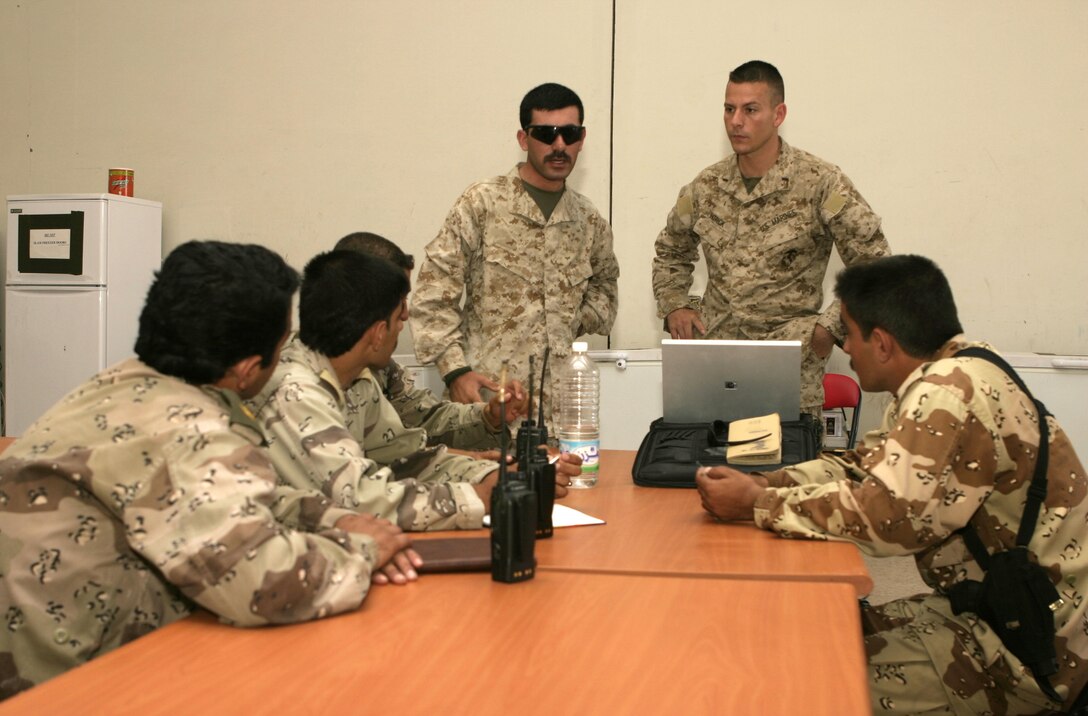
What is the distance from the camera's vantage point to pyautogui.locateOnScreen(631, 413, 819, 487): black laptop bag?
245 centimetres

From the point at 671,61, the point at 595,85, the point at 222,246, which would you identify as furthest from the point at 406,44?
the point at 222,246

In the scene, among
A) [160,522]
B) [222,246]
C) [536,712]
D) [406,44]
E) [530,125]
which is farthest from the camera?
[406,44]

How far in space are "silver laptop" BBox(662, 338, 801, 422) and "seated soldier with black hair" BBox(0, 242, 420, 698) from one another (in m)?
1.11

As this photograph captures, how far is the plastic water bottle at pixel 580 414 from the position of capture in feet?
7.98

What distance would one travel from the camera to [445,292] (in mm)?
3615

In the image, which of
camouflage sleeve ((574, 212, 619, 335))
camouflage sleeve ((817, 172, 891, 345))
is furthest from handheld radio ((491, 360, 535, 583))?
camouflage sleeve ((574, 212, 619, 335))

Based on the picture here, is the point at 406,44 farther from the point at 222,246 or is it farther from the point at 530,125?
the point at 222,246

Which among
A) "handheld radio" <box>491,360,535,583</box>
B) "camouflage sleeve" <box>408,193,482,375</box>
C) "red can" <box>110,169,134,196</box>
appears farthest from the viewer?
"red can" <box>110,169,134,196</box>

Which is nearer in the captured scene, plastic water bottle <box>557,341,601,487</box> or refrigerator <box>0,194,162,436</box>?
plastic water bottle <box>557,341,601,487</box>

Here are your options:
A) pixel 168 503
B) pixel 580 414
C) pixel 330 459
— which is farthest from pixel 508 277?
pixel 168 503

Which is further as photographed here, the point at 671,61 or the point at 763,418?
the point at 671,61

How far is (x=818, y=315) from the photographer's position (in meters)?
3.69

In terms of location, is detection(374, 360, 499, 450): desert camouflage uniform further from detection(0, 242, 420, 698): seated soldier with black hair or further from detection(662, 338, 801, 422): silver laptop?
detection(0, 242, 420, 698): seated soldier with black hair

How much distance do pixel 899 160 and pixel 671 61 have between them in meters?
1.07
